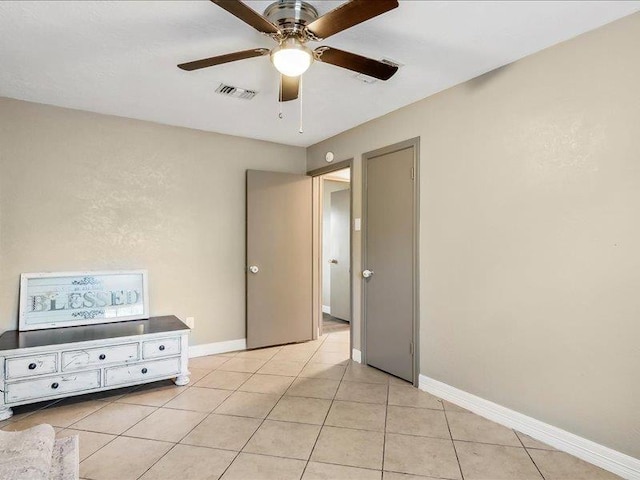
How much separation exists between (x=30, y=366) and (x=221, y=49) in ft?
8.27

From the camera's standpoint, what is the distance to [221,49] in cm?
226

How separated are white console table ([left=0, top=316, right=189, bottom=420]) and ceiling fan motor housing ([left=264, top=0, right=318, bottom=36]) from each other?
247cm

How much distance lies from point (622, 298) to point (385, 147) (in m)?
2.11

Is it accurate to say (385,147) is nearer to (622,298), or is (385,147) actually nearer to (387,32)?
(387,32)

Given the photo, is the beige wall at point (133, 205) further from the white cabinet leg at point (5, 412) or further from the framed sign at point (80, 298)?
the white cabinet leg at point (5, 412)

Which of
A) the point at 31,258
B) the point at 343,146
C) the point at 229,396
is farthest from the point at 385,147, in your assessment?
the point at 31,258

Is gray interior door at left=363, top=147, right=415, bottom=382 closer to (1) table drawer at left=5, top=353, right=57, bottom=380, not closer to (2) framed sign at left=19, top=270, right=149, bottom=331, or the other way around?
(2) framed sign at left=19, top=270, right=149, bottom=331

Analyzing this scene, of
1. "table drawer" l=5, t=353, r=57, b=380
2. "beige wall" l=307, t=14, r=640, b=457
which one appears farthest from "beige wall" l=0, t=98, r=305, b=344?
"beige wall" l=307, t=14, r=640, b=457

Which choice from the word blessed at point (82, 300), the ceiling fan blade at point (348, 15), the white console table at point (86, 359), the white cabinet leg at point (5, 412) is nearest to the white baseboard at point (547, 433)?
the white console table at point (86, 359)

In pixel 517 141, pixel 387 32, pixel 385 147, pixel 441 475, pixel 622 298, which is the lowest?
pixel 441 475

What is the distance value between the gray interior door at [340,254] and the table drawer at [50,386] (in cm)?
343

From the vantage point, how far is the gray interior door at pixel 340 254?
18.0 feet

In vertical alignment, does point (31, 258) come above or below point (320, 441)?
above

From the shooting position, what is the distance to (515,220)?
2381mm
